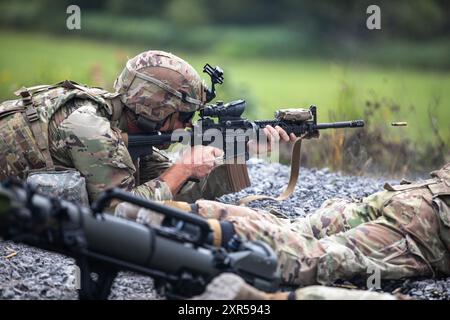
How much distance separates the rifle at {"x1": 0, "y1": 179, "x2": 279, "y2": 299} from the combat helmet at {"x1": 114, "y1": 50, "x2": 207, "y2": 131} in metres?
1.71

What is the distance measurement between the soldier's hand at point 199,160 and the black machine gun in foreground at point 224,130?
0.24 feet

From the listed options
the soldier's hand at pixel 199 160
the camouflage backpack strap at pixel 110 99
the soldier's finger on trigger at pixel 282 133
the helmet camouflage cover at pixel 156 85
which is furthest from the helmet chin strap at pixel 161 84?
the soldier's finger on trigger at pixel 282 133

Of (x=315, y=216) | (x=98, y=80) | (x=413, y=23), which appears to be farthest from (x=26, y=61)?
(x=315, y=216)

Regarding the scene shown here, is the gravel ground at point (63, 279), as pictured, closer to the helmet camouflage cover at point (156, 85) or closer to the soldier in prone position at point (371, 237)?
the soldier in prone position at point (371, 237)

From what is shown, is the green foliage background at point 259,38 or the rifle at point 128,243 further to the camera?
the green foliage background at point 259,38

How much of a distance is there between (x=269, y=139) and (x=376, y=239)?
4.99ft

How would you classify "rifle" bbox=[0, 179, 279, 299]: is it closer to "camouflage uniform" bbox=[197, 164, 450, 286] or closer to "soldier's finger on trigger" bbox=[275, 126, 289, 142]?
"camouflage uniform" bbox=[197, 164, 450, 286]

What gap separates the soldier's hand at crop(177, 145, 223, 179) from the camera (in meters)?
6.39

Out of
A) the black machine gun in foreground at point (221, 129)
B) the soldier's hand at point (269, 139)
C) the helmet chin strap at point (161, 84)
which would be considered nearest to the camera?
the helmet chin strap at point (161, 84)

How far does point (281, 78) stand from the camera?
59.4 ft

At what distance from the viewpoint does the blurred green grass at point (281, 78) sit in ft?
32.9

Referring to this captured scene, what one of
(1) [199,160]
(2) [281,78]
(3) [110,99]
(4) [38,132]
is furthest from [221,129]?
(2) [281,78]
